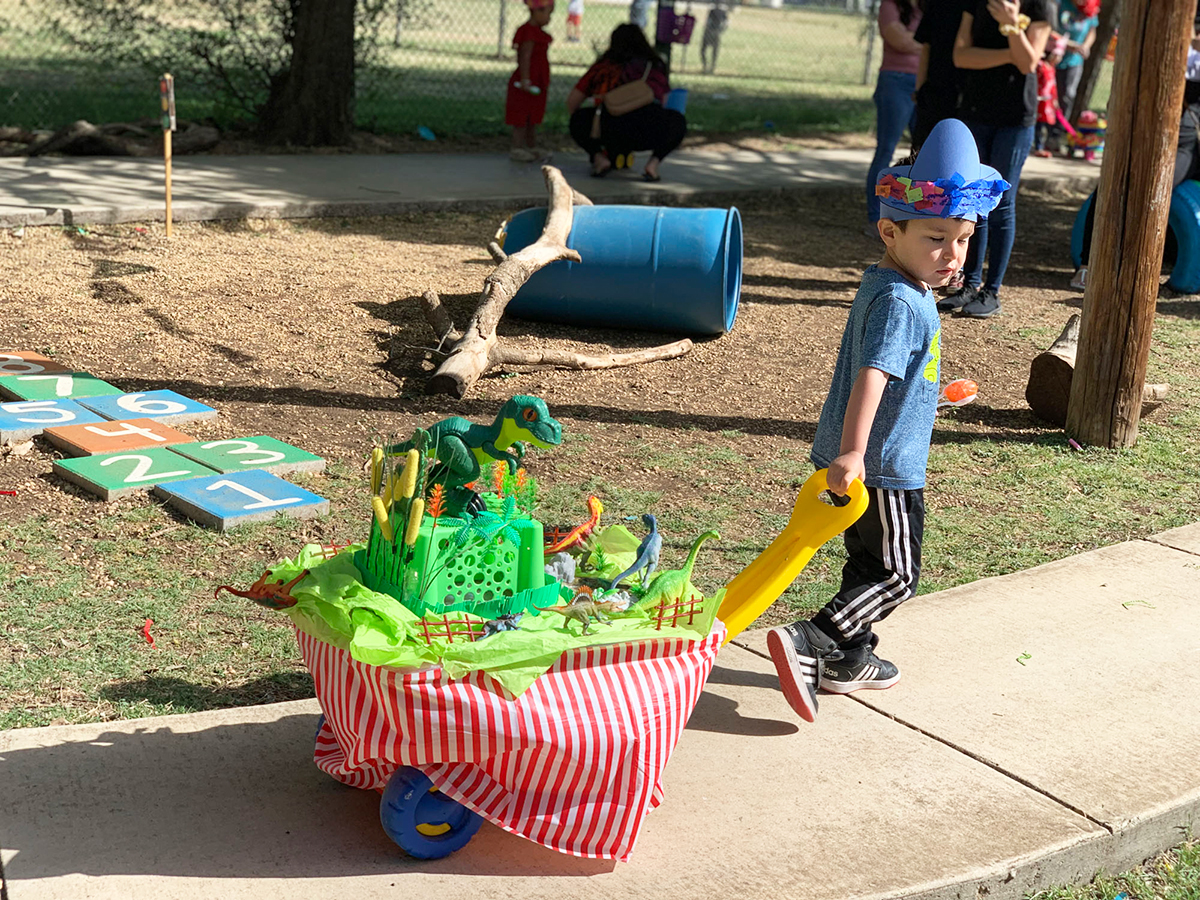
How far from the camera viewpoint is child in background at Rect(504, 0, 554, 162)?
37.3 feet

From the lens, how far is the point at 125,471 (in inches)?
185

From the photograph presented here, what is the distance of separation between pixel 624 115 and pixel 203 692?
8.60 metres

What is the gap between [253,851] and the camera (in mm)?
2615

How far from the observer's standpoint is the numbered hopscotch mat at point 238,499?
4.38m

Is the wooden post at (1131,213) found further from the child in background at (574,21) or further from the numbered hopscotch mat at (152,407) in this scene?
the child in background at (574,21)

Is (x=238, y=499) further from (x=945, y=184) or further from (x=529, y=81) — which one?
(x=529, y=81)

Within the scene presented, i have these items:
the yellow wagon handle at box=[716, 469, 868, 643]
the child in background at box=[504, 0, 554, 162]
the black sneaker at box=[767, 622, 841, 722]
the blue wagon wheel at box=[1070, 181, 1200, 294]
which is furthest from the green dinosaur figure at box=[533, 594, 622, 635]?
the child in background at box=[504, 0, 554, 162]

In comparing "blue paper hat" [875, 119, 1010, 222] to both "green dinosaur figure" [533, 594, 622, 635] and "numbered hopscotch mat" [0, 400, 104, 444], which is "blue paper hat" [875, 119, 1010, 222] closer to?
"green dinosaur figure" [533, 594, 622, 635]

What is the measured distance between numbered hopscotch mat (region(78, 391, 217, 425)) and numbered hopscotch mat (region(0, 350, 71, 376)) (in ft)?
1.78

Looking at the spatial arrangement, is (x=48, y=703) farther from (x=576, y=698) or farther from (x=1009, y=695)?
(x=1009, y=695)

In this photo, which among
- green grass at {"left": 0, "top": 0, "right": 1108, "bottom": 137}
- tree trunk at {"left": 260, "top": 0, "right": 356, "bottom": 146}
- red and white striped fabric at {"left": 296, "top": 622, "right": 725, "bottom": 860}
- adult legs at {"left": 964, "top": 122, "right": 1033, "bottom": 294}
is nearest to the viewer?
red and white striped fabric at {"left": 296, "top": 622, "right": 725, "bottom": 860}

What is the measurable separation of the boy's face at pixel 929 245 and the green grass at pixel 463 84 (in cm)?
1067

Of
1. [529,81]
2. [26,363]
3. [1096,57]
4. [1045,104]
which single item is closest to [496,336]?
[26,363]

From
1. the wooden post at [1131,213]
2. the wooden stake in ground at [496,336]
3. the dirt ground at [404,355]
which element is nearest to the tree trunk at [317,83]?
the dirt ground at [404,355]
